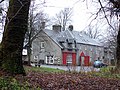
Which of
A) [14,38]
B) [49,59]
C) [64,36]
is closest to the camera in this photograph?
[14,38]

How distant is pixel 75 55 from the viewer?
212 feet

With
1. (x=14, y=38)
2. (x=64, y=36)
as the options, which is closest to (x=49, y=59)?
(x=64, y=36)

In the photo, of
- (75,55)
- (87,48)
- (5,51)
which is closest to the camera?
(5,51)

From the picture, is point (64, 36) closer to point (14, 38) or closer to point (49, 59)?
point (49, 59)

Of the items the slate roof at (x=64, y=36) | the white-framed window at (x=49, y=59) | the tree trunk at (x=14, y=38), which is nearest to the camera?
the tree trunk at (x=14, y=38)

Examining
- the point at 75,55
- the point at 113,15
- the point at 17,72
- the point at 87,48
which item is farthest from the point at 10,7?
the point at 87,48

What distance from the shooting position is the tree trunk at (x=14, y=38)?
979cm

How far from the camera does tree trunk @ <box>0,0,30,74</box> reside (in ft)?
32.1

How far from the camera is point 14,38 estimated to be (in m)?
9.96

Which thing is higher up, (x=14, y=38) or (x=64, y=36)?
(x=64, y=36)

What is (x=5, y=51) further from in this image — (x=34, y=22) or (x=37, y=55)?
(x=37, y=55)

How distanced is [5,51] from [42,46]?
177ft

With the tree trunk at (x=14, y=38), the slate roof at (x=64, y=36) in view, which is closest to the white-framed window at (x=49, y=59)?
the slate roof at (x=64, y=36)

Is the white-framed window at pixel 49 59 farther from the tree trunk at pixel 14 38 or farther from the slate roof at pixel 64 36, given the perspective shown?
the tree trunk at pixel 14 38
